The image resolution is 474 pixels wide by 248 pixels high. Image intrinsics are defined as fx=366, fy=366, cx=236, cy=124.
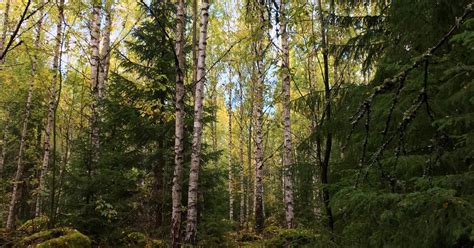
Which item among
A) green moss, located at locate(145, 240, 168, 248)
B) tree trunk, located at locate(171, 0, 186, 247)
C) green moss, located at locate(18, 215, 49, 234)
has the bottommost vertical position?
green moss, located at locate(145, 240, 168, 248)

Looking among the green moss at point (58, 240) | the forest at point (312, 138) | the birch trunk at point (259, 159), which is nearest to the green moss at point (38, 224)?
the forest at point (312, 138)

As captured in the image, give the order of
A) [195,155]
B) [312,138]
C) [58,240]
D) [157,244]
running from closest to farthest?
[312,138] < [58,240] < [195,155] < [157,244]

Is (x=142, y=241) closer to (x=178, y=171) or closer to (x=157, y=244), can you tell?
(x=157, y=244)

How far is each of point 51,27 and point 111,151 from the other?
37.4 feet

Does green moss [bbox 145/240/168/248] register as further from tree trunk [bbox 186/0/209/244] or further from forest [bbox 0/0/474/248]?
tree trunk [bbox 186/0/209/244]

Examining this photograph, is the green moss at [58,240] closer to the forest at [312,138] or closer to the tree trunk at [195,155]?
the forest at [312,138]

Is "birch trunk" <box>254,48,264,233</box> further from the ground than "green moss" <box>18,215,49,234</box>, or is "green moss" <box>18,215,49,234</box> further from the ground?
"birch trunk" <box>254,48,264,233</box>

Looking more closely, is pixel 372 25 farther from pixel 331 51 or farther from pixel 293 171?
Answer: pixel 293 171

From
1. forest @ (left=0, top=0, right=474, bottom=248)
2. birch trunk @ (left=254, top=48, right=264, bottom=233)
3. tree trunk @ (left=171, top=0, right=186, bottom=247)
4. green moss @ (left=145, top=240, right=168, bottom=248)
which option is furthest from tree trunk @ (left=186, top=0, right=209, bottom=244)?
birch trunk @ (left=254, top=48, right=264, bottom=233)

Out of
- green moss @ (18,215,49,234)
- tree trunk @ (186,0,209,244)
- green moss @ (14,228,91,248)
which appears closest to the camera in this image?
green moss @ (14,228,91,248)

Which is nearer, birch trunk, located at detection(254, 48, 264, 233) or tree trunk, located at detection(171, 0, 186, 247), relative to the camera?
tree trunk, located at detection(171, 0, 186, 247)

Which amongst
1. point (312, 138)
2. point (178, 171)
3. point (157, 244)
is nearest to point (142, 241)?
point (157, 244)

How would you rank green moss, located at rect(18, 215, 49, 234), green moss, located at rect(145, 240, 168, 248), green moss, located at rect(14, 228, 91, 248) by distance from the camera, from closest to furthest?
green moss, located at rect(14, 228, 91, 248), green moss, located at rect(145, 240, 168, 248), green moss, located at rect(18, 215, 49, 234)

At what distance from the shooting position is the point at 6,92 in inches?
724
